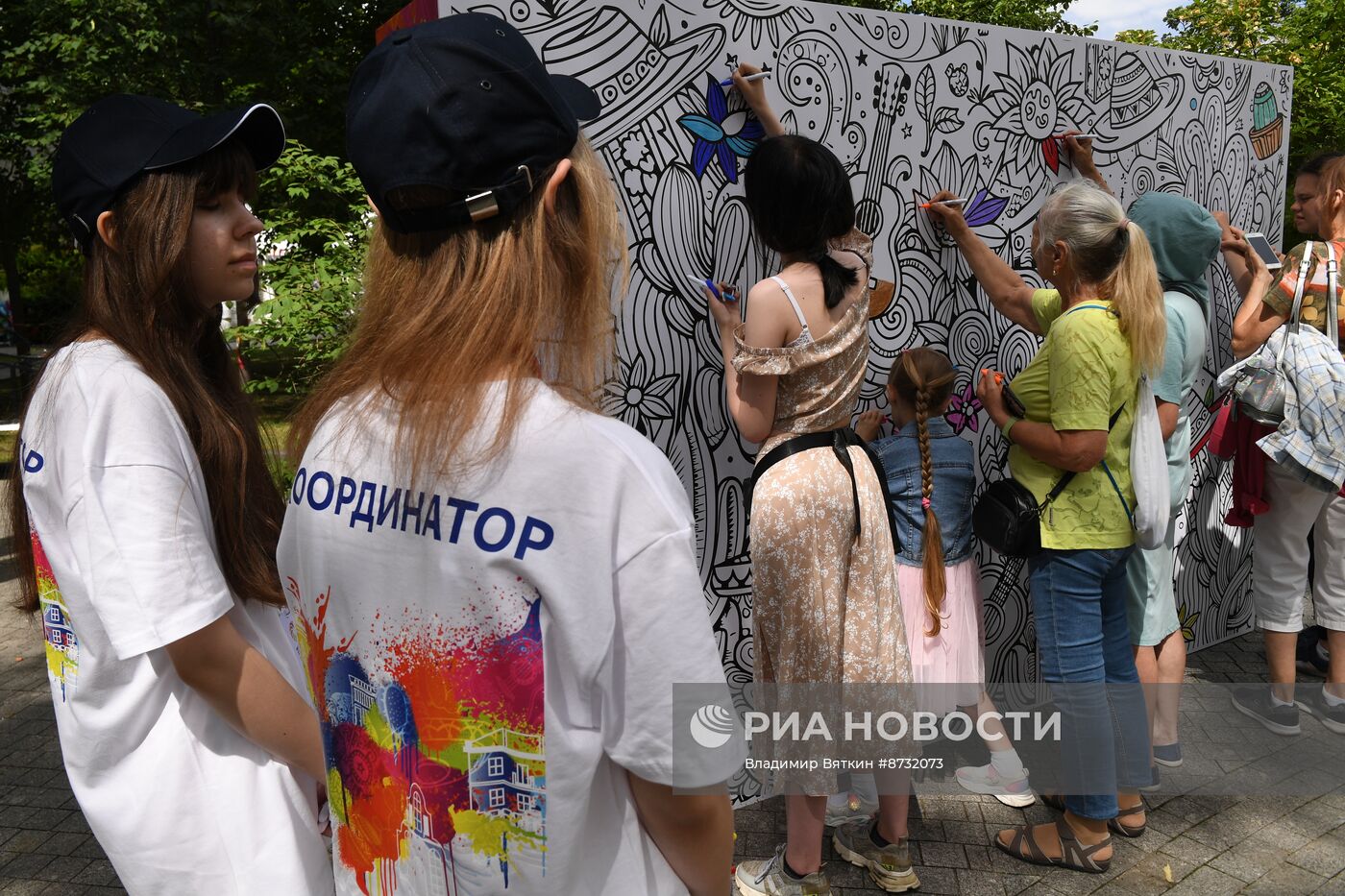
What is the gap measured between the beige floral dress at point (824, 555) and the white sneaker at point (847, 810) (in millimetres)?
617

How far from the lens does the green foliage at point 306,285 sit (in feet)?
15.2

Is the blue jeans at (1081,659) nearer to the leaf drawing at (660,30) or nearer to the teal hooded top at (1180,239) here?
the teal hooded top at (1180,239)

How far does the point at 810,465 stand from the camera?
108 inches

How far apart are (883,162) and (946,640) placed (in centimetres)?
168

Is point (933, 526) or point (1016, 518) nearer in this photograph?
point (1016, 518)

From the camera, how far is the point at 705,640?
107cm

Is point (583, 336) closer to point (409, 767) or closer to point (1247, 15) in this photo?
point (409, 767)

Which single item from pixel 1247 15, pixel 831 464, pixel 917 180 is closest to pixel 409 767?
pixel 831 464

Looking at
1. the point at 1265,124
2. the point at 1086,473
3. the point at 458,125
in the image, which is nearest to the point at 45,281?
the point at 1265,124

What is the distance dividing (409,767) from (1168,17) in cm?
2090

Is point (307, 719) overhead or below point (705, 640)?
below

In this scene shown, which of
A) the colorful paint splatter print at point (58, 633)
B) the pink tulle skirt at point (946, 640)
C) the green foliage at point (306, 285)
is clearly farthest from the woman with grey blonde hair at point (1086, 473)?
the green foliage at point (306, 285)

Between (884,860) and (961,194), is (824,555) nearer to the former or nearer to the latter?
(884,860)

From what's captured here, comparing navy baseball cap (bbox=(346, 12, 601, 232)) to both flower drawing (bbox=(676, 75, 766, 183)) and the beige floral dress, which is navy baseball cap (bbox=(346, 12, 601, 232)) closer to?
the beige floral dress
